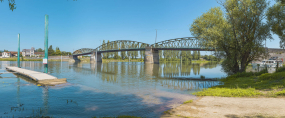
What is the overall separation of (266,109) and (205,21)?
1901 cm

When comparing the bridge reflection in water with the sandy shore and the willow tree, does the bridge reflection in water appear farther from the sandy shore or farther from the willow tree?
the sandy shore

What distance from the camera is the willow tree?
2027 centimetres

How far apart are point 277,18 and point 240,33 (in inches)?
155

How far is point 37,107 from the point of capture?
944 centimetres

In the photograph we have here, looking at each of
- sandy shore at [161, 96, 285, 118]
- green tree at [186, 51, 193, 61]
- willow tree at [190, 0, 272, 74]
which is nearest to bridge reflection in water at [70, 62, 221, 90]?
willow tree at [190, 0, 272, 74]

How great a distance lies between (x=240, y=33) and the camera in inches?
834

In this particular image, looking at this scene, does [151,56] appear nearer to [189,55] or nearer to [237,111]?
[189,55]

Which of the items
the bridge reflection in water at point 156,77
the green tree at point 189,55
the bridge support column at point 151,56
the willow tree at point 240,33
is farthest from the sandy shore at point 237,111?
the green tree at point 189,55

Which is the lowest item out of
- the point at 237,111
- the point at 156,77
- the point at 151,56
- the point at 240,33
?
the point at 156,77

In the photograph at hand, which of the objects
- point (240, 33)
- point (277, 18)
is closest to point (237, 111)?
point (240, 33)

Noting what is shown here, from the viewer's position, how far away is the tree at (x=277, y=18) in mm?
19234

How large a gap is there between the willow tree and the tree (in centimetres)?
59

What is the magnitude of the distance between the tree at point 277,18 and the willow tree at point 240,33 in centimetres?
59

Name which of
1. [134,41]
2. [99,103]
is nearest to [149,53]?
[134,41]
